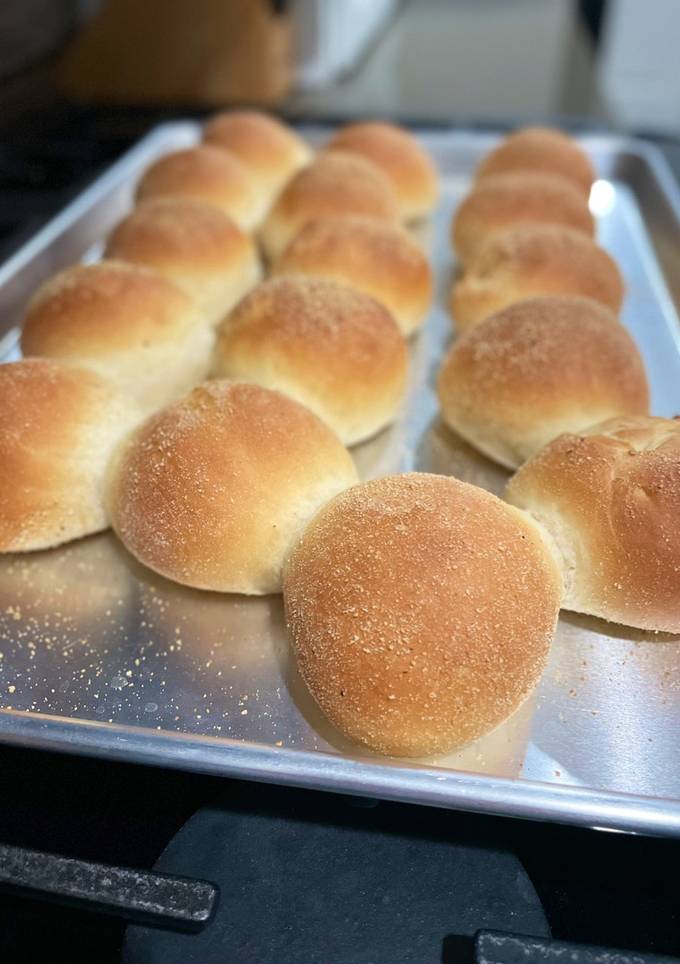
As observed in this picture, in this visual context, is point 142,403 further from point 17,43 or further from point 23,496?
point 17,43

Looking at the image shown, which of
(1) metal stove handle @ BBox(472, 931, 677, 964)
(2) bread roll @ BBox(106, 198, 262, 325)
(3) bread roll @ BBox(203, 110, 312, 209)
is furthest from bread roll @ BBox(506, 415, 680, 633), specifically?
(3) bread roll @ BBox(203, 110, 312, 209)

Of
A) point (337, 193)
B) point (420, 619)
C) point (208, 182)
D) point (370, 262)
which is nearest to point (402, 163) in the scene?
point (337, 193)

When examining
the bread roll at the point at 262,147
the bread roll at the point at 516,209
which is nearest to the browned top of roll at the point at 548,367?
the bread roll at the point at 516,209

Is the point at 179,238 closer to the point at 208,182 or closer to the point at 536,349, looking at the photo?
the point at 208,182

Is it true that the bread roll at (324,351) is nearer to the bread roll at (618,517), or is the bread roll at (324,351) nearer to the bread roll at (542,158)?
the bread roll at (618,517)

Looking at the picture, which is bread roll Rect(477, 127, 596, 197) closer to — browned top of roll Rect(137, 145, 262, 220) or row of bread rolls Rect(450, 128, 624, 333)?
row of bread rolls Rect(450, 128, 624, 333)

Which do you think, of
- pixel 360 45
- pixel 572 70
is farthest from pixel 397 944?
pixel 360 45

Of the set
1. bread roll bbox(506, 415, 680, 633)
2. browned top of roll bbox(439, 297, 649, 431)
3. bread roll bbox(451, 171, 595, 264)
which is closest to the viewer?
bread roll bbox(506, 415, 680, 633)
